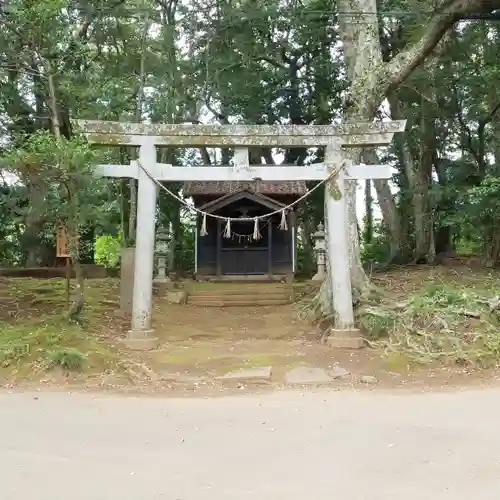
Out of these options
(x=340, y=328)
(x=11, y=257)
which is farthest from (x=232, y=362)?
(x=11, y=257)

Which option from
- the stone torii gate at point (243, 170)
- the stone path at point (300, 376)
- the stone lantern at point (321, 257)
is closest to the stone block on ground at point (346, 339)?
the stone torii gate at point (243, 170)

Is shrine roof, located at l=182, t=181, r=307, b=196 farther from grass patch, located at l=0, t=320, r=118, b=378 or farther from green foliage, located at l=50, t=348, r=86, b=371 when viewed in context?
green foliage, located at l=50, t=348, r=86, b=371

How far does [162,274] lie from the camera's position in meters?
16.7

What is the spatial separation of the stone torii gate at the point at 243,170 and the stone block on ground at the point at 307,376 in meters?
1.38

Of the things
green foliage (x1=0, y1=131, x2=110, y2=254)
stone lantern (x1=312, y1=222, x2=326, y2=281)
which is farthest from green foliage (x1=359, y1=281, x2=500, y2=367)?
stone lantern (x1=312, y1=222, x2=326, y2=281)

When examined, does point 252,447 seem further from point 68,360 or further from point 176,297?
point 176,297

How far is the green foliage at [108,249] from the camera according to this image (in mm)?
23188

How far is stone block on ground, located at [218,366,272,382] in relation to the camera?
7.96 meters

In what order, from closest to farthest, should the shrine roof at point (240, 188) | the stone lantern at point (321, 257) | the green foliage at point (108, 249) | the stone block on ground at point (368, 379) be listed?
1. the stone block on ground at point (368, 379)
2. the stone lantern at point (321, 257)
3. the shrine roof at point (240, 188)
4. the green foliage at point (108, 249)

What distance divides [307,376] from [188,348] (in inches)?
99.6

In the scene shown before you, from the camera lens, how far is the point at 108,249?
23422 millimetres

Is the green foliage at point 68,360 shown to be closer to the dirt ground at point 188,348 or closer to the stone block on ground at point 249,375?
the dirt ground at point 188,348

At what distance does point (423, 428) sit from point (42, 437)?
3726 millimetres

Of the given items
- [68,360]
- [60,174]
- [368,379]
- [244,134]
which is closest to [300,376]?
[368,379]
